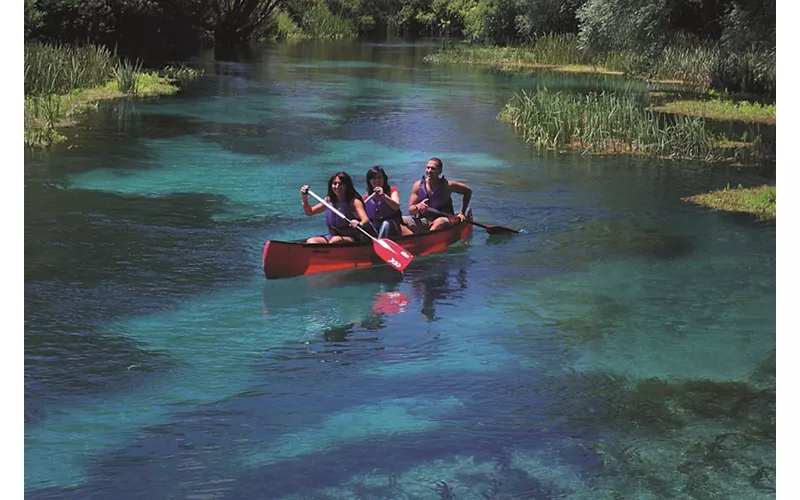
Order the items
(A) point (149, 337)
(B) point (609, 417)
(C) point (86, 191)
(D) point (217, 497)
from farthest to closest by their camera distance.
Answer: (C) point (86, 191)
(A) point (149, 337)
(B) point (609, 417)
(D) point (217, 497)

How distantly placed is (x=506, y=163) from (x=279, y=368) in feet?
45.8

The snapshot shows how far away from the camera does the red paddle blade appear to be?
13641mm

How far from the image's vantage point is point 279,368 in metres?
10.6

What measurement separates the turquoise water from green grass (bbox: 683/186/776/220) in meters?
0.58

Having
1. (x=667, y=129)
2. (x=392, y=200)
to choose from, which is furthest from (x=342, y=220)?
(x=667, y=129)

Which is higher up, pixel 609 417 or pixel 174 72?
pixel 174 72

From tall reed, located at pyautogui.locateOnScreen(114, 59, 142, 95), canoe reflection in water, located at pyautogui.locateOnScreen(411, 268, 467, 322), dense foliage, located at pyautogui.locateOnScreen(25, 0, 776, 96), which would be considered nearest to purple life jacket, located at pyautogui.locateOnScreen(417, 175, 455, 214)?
canoe reflection in water, located at pyautogui.locateOnScreen(411, 268, 467, 322)

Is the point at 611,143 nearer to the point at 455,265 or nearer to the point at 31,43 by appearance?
the point at 455,265

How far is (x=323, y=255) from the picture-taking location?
13.7 m

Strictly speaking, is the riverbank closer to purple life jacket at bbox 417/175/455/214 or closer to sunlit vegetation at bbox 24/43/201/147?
→ purple life jacket at bbox 417/175/455/214

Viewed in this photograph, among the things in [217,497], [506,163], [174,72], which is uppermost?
[174,72]

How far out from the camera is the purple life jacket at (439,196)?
15812mm

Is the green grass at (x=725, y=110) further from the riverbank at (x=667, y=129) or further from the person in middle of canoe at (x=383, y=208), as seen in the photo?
the person in middle of canoe at (x=383, y=208)

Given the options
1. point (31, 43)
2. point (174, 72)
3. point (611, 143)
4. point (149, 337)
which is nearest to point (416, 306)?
point (149, 337)
